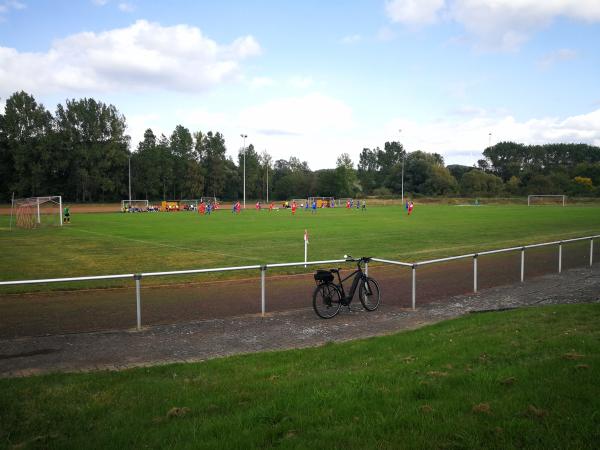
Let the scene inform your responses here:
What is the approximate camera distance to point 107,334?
828 centimetres

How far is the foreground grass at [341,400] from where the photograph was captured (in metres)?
3.73

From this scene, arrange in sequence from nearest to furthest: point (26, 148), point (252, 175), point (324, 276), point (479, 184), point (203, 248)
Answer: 1. point (324, 276)
2. point (203, 248)
3. point (26, 148)
4. point (479, 184)
5. point (252, 175)

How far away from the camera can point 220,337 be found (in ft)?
26.7

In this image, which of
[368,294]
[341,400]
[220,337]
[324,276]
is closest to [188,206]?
[368,294]

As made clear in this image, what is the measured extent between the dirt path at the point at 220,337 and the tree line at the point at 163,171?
86.5 metres

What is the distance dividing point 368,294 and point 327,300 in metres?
1.12

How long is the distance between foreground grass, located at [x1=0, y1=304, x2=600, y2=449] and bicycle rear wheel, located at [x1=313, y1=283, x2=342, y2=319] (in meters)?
2.69

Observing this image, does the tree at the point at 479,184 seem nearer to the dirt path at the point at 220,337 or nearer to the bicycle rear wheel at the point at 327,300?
the dirt path at the point at 220,337

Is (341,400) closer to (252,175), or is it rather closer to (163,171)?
(163,171)

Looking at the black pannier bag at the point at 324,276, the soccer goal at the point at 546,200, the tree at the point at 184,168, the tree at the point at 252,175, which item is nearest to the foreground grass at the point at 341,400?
the black pannier bag at the point at 324,276

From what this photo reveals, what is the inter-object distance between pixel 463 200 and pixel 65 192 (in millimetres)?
76707

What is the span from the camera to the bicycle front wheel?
397 inches

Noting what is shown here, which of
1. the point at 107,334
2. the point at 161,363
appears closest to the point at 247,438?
the point at 161,363

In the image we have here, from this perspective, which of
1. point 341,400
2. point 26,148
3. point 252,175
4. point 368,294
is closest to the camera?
point 341,400
